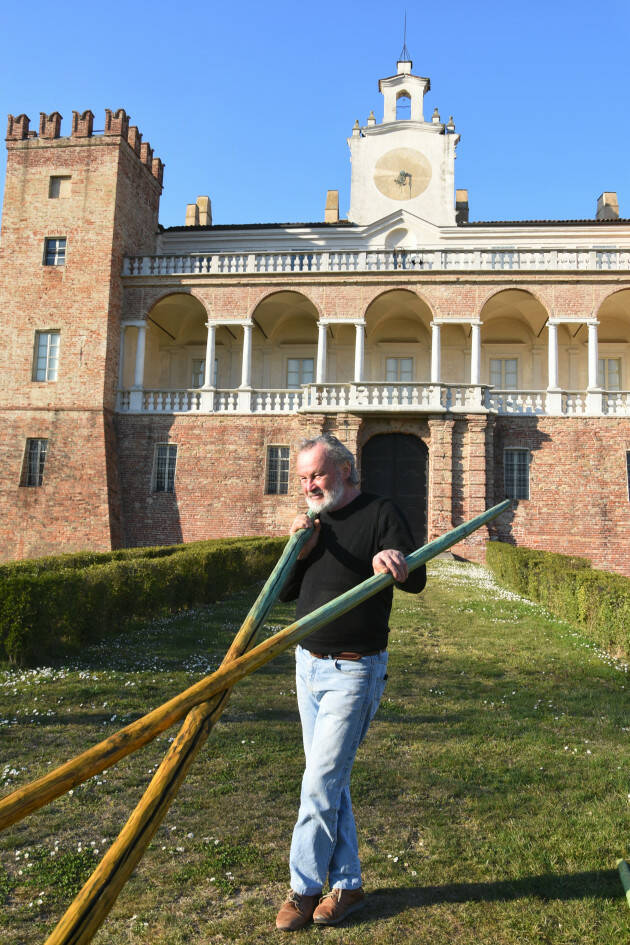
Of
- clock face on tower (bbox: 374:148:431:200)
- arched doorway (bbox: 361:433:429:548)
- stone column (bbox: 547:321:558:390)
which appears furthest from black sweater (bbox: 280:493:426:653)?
clock face on tower (bbox: 374:148:431:200)

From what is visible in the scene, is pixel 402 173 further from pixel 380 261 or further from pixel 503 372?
pixel 503 372

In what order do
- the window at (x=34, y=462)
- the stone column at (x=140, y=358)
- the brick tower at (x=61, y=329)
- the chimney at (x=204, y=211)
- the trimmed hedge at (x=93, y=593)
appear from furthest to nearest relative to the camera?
the chimney at (x=204, y=211) < the stone column at (x=140, y=358) < the window at (x=34, y=462) < the brick tower at (x=61, y=329) < the trimmed hedge at (x=93, y=593)

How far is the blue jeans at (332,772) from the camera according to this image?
3115 mm

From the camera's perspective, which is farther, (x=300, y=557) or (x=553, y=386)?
(x=553, y=386)

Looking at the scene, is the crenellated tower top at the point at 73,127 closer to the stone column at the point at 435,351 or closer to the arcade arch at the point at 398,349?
the arcade arch at the point at 398,349

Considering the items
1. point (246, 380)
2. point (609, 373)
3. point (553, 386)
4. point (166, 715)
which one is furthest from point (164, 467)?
point (166, 715)

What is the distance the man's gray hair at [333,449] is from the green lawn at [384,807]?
2167 mm

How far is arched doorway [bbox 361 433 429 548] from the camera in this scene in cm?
2341

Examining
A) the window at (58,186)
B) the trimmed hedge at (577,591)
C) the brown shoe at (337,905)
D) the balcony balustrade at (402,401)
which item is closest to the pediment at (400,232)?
the balcony balustrade at (402,401)

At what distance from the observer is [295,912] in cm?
315

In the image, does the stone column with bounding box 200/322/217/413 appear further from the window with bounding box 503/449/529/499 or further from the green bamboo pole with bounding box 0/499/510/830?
the green bamboo pole with bounding box 0/499/510/830

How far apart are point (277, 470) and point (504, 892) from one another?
20.9 metres

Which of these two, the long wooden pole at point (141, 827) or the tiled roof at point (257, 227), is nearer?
the long wooden pole at point (141, 827)

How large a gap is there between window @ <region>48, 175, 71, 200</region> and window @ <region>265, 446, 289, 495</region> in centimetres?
1241
